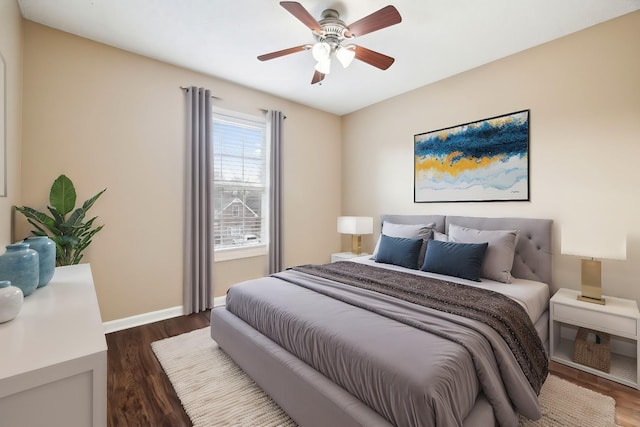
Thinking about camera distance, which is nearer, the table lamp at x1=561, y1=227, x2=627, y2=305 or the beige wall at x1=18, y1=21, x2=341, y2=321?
the table lamp at x1=561, y1=227, x2=627, y2=305

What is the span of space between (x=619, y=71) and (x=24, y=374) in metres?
4.02

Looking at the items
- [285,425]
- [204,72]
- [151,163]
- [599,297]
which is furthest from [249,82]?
[599,297]

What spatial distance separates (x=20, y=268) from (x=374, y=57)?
2627 millimetres

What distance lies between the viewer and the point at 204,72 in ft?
11.2

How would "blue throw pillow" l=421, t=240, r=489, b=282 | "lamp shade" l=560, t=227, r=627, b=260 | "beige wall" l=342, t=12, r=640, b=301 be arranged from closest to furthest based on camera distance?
"lamp shade" l=560, t=227, r=627, b=260 < "beige wall" l=342, t=12, r=640, b=301 < "blue throw pillow" l=421, t=240, r=489, b=282

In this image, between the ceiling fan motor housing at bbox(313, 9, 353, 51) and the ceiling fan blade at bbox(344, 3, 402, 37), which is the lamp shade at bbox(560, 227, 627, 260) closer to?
the ceiling fan blade at bbox(344, 3, 402, 37)

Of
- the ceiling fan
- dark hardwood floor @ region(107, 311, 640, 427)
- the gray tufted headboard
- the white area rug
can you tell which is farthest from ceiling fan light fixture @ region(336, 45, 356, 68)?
dark hardwood floor @ region(107, 311, 640, 427)

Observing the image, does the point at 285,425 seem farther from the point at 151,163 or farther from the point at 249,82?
the point at 249,82

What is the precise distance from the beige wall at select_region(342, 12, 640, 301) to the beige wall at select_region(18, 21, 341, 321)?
2.98m

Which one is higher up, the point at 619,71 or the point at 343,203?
the point at 619,71

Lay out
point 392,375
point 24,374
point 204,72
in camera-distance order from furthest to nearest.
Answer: point 204,72 → point 392,375 → point 24,374

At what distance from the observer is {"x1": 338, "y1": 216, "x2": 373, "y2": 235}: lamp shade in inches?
160

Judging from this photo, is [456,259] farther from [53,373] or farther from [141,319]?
[141,319]

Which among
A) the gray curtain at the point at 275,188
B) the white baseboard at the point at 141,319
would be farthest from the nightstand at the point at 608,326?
the white baseboard at the point at 141,319
